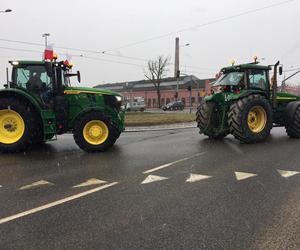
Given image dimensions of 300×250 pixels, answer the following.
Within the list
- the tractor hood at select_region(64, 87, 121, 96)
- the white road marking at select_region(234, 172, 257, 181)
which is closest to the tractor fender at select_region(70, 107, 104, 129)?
the tractor hood at select_region(64, 87, 121, 96)

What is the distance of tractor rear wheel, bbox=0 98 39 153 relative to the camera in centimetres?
1015

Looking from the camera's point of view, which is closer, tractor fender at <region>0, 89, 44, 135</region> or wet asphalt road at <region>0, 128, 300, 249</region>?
wet asphalt road at <region>0, 128, 300, 249</region>

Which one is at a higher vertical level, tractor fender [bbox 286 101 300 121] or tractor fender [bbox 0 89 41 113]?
tractor fender [bbox 0 89 41 113]

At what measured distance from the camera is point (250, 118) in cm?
1212

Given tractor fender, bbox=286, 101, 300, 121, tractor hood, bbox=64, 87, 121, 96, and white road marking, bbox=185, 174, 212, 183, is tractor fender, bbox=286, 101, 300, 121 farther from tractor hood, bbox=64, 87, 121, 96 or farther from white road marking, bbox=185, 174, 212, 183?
white road marking, bbox=185, 174, 212, 183

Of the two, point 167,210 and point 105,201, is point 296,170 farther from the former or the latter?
point 105,201

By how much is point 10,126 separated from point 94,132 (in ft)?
7.67

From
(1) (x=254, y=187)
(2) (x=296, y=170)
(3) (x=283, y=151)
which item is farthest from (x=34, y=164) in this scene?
(3) (x=283, y=151)

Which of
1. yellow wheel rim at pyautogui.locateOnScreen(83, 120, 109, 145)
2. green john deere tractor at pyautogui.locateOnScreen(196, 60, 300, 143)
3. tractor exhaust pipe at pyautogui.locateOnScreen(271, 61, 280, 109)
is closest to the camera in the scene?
yellow wheel rim at pyautogui.locateOnScreen(83, 120, 109, 145)

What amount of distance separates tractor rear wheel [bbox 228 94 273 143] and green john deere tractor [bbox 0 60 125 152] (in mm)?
3641

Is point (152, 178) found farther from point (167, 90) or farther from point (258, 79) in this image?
point (167, 90)

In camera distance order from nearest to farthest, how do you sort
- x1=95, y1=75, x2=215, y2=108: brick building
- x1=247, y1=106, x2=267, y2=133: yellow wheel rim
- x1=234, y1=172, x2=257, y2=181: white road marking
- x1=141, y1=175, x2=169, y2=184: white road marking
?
x1=141, y1=175, x2=169, y2=184: white road marking
x1=234, y1=172, x2=257, y2=181: white road marking
x1=247, y1=106, x2=267, y2=133: yellow wheel rim
x1=95, y1=75, x2=215, y2=108: brick building

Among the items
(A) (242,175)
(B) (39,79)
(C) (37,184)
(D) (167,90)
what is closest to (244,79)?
(A) (242,175)

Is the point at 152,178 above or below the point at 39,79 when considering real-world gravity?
below
